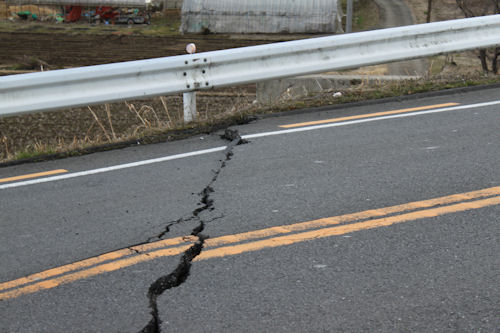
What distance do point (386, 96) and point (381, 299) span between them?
5.36m

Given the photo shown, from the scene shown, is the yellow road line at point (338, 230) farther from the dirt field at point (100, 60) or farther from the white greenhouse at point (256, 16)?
the white greenhouse at point (256, 16)

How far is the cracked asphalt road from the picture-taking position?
11.4 feet

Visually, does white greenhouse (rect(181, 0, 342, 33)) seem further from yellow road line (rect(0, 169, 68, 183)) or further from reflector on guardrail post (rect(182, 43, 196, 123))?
yellow road line (rect(0, 169, 68, 183))

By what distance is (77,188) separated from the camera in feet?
18.8

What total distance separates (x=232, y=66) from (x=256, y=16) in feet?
93.7

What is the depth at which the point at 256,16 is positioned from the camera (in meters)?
35.9

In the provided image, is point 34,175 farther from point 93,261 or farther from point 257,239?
point 257,239

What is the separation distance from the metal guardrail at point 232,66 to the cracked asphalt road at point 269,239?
0.97 meters

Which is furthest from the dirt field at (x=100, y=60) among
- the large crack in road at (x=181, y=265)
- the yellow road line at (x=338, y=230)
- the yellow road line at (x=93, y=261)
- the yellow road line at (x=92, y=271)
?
the yellow road line at (x=338, y=230)

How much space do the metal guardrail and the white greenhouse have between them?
26737 mm

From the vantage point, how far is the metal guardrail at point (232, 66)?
7.28 meters

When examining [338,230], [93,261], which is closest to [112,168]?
[93,261]

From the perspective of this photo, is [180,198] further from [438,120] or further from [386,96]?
[386,96]

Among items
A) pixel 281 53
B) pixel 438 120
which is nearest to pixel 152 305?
pixel 438 120
